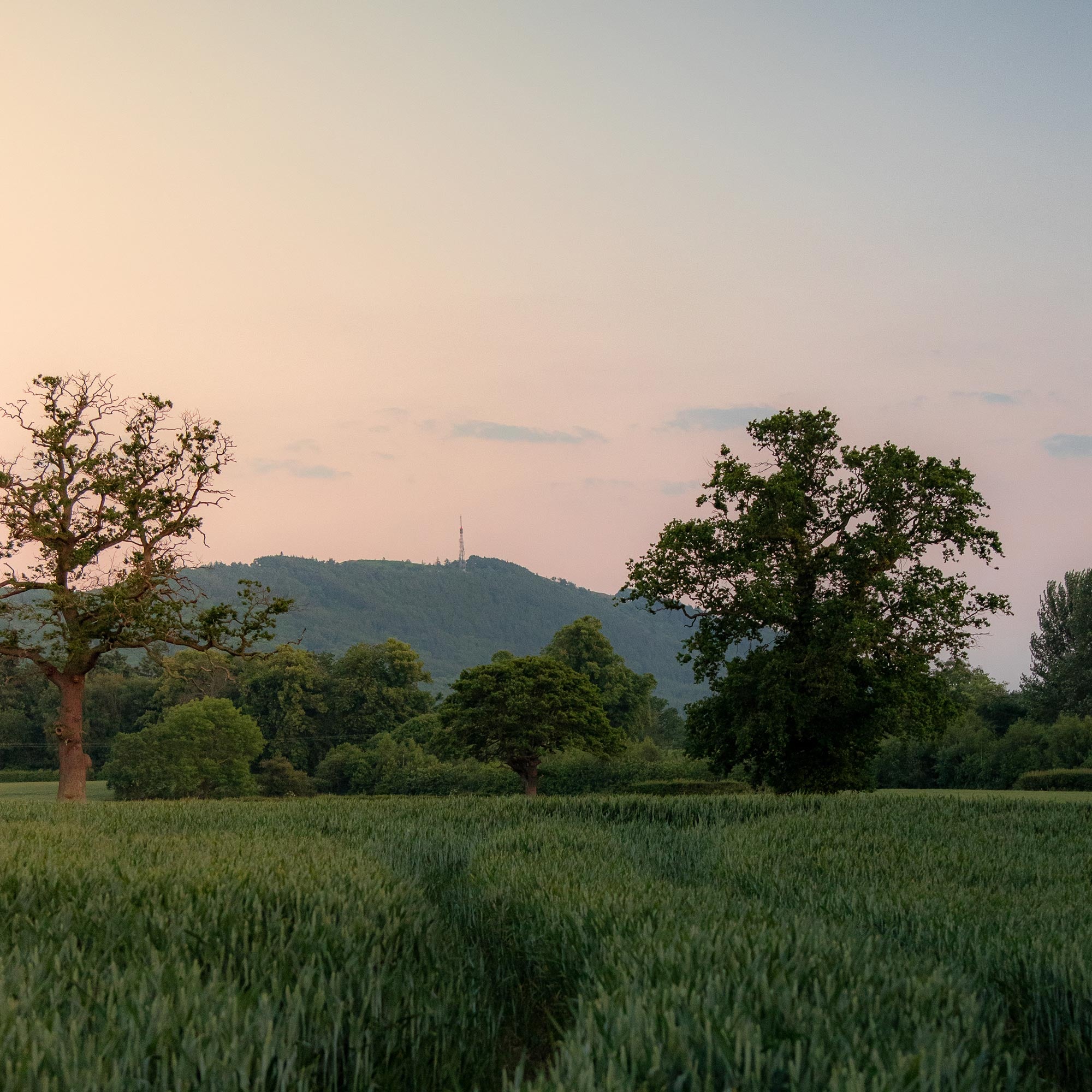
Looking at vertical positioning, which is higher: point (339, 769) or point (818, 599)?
point (818, 599)

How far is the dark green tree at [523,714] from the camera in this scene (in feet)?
193

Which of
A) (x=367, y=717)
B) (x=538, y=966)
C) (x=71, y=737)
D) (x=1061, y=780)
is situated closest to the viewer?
(x=538, y=966)

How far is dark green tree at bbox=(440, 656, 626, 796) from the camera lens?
193 ft

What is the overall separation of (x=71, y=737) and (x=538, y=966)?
1084 inches

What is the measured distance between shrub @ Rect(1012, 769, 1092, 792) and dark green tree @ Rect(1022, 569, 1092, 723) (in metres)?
26.0

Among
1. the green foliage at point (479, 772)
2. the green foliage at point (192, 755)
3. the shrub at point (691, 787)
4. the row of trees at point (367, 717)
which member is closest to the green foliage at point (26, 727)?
the row of trees at point (367, 717)

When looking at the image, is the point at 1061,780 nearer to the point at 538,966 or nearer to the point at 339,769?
the point at 538,966

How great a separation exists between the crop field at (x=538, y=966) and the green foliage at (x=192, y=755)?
7140 centimetres

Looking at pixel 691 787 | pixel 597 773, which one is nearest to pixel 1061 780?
pixel 691 787

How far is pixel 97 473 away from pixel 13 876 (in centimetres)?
2248

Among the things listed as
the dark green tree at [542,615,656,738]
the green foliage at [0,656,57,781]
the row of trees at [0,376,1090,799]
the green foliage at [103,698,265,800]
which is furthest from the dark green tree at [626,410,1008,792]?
the green foliage at [0,656,57,781]

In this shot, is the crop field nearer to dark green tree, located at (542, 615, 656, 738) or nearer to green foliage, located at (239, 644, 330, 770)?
dark green tree, located at (542, 615, 656, 738)

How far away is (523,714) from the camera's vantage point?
58938 mm

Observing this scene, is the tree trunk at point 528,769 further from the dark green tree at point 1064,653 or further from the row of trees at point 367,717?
the dark green tree at point 1064,653
